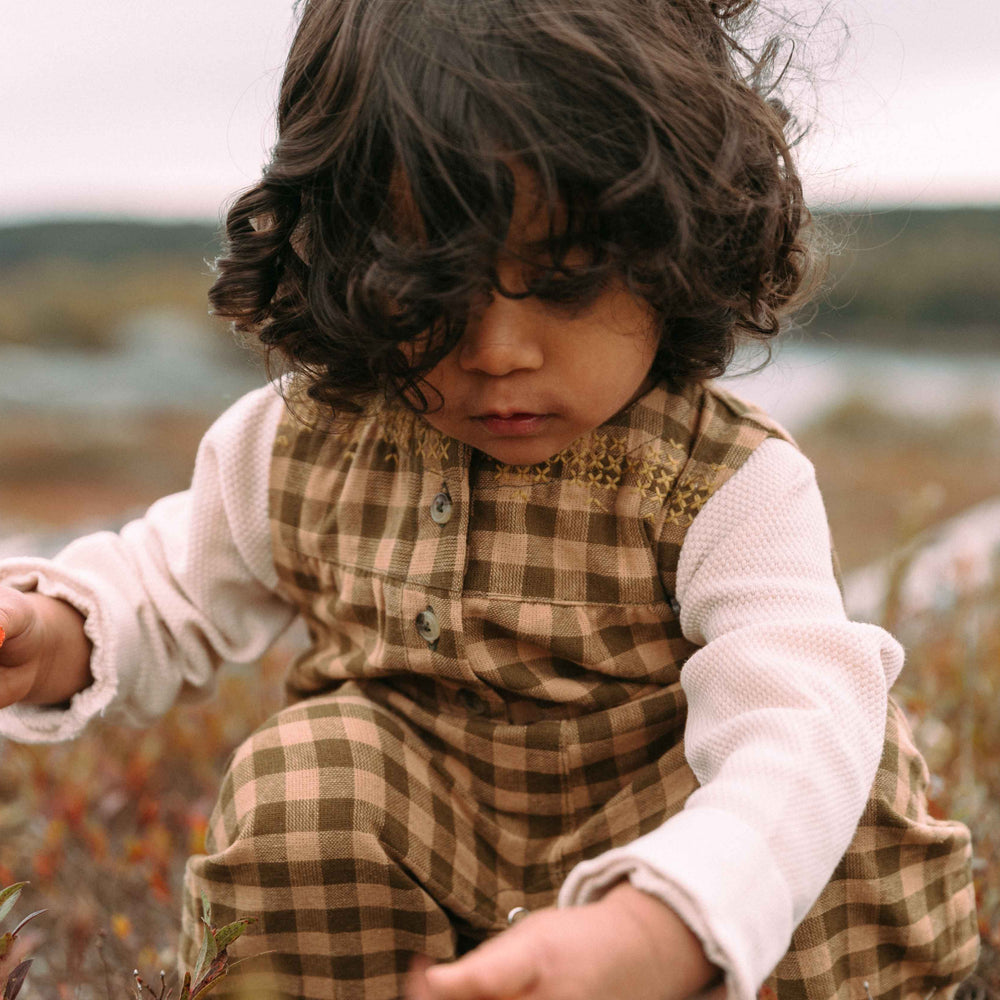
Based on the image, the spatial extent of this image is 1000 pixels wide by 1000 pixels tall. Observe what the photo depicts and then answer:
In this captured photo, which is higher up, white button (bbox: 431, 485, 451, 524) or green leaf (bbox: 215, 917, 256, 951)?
white button (bbox: 431, 485, 451, 524)

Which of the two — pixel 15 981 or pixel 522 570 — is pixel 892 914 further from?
pixel 15 981

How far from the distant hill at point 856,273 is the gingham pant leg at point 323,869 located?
3.65 metres

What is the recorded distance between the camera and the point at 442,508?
1.39 meters

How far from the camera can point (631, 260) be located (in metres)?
1.14

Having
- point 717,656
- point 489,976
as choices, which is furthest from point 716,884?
point 717,656

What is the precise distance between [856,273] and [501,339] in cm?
498

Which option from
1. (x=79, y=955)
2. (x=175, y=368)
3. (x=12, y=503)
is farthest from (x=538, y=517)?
(x=175, y=368)

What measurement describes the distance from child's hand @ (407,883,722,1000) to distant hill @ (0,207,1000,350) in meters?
4.13

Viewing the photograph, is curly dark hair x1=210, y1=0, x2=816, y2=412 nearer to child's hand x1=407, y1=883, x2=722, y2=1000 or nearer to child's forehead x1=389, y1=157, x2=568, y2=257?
child's forehead x1=389, y1=157, x2=568, y2=257

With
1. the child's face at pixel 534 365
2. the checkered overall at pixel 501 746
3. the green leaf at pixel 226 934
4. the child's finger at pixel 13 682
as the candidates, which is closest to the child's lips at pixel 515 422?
the child's face at pixel 534 365

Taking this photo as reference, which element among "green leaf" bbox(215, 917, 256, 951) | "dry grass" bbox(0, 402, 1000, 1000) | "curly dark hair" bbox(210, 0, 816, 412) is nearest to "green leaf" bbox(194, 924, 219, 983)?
"green leaf" bbox(215, 917, 256, 951)

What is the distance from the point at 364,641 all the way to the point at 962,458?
13.2 feet

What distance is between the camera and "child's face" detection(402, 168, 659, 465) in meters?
1.11

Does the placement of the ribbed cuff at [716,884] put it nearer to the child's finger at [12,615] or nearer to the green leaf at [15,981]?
the green leaf at [15,981]
